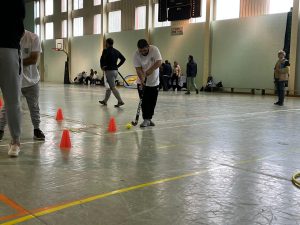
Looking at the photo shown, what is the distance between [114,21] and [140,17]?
10.6 feet

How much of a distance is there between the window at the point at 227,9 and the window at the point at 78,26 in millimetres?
13970

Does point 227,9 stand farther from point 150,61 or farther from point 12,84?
point 12,84

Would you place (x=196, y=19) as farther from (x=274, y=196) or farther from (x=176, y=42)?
(x=274, y=196)

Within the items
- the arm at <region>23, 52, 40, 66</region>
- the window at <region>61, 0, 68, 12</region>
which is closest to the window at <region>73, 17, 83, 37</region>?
the window at <region>61, 0, 68, 12</region>

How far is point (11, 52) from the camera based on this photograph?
153 inches

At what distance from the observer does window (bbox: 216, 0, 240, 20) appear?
20.1 meters

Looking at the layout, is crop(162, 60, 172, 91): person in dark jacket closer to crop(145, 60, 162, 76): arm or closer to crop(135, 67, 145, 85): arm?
crop(135, 67, 145, 85): arm

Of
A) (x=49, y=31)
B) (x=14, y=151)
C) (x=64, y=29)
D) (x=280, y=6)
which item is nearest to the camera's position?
(x=14, y=151)

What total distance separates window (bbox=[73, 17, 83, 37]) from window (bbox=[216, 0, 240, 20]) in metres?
14.0

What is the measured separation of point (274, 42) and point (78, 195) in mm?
17456

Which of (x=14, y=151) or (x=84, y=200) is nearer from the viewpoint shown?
(x=84, y=200)

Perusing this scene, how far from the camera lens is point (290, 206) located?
8.87 ft

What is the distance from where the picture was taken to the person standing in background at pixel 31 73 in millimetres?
4812

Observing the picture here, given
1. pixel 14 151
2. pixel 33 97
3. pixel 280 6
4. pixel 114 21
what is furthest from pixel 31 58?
pixel 114 21
